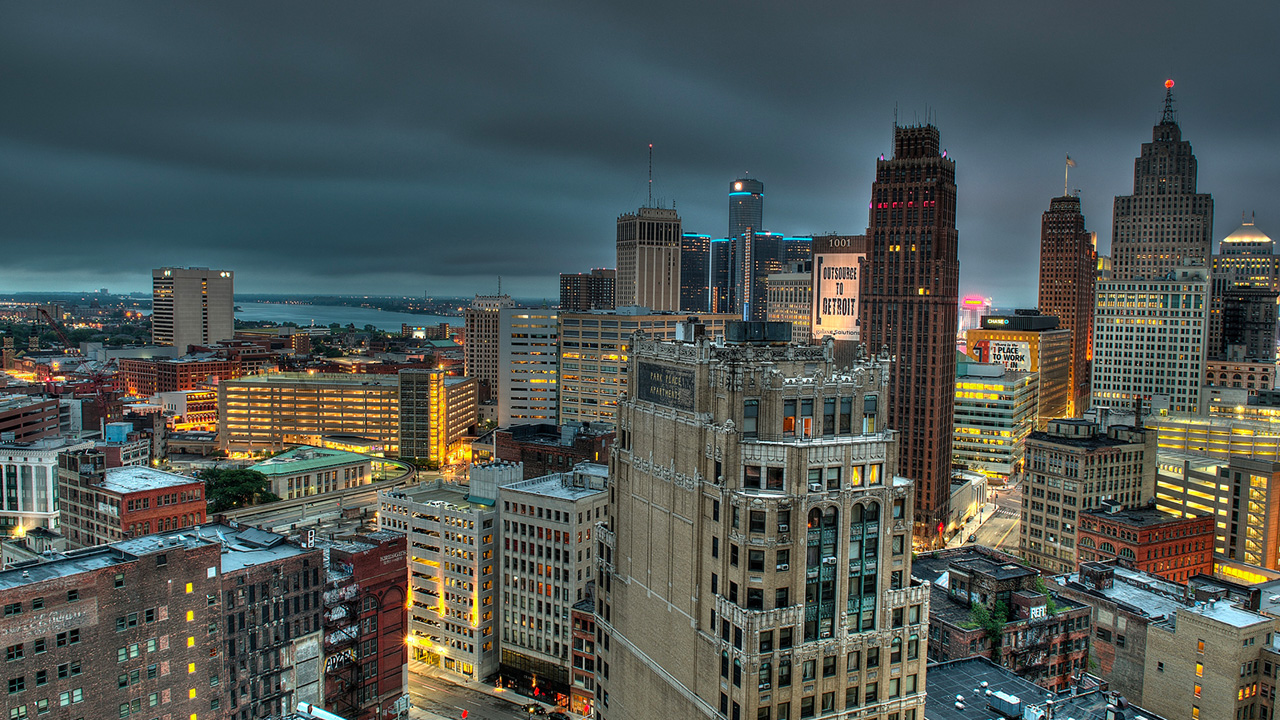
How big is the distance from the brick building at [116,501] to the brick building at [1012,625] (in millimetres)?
109377

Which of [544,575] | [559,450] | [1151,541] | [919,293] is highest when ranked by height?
[919,293]

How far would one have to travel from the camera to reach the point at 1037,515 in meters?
158

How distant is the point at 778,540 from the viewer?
2163 inches

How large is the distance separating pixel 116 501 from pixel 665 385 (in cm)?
10224

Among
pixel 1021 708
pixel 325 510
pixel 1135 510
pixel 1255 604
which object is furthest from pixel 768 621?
pixel 325 510

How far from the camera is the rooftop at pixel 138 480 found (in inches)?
5084

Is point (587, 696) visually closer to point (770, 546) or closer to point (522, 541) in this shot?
point (522, 541)

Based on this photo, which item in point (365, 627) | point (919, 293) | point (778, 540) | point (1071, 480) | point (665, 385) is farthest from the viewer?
point (919, 293)

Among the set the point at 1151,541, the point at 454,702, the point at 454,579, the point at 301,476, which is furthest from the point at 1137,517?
the point at 301,476

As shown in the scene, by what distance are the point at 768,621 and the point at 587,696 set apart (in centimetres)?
6261

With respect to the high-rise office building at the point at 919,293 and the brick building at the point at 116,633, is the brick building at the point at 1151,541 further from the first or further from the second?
the brick building at the point at 116,633

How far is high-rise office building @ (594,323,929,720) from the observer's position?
55.1 metres

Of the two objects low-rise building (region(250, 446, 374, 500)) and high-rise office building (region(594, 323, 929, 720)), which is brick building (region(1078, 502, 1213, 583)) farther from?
low-rise building (region(250, 446, 374, 500))

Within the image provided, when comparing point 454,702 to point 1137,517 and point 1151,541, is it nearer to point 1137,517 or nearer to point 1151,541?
point 1151,541
